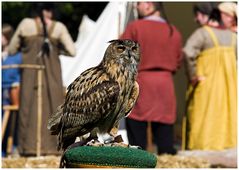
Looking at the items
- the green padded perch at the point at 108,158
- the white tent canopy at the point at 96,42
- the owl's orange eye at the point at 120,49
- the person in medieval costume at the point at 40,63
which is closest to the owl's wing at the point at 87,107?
the owl's orange eye at the point at 120,49

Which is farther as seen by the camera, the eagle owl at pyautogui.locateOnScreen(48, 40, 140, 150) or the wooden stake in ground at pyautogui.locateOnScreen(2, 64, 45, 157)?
the wooden stake in ground at pyautogui.locateOnScreen(2, 64, 45, 157)

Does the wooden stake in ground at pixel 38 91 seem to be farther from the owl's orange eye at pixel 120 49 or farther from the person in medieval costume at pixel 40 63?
the owl's orange eye at pixel 120 49

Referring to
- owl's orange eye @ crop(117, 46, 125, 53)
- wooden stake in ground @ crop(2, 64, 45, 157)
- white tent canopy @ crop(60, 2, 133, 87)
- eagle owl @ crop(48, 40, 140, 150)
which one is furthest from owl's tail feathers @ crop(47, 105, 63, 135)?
white tent canopy @ crop(60, 2, 133, 87)

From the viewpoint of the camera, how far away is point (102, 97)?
6062 millimetres

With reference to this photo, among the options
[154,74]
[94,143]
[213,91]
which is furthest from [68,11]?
[94,143]

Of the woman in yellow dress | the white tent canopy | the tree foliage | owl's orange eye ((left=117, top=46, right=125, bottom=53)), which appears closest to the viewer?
owl's orange eye ((left=117, top=46, right=125, bottom=53))

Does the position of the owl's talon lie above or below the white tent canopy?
below

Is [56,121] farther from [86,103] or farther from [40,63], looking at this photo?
[40,63]

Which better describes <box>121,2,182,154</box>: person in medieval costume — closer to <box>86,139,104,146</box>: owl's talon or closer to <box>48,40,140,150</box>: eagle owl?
<box>48,40,140,150</box>: eagle owl

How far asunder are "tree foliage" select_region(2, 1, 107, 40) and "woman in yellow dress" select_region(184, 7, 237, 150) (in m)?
5.70

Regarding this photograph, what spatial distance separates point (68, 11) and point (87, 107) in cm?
1109

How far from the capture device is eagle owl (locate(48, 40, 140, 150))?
5836mm

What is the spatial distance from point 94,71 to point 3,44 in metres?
6.69

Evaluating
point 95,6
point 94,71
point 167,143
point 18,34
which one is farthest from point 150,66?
point 95,6
